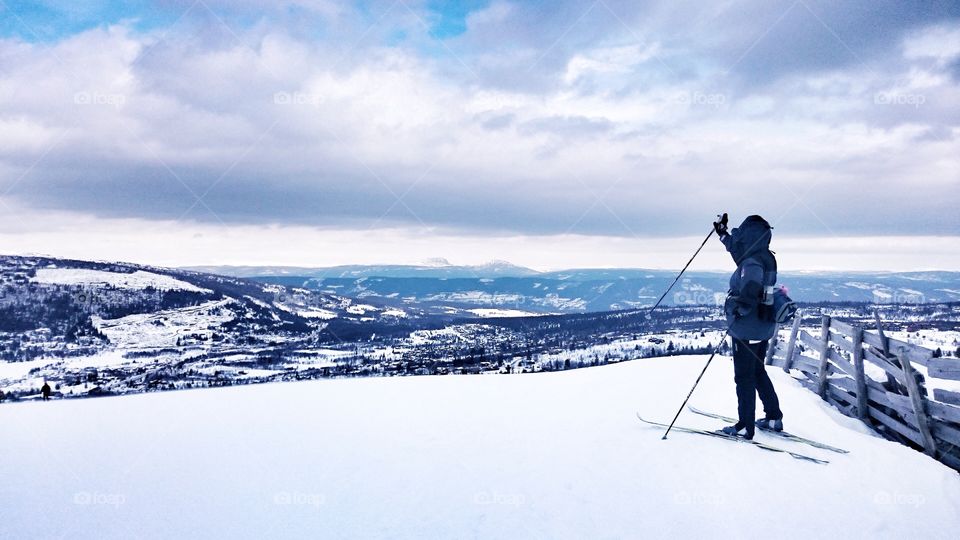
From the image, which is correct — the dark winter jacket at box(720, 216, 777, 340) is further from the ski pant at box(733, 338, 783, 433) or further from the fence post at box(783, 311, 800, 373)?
the fence post at box(783, 311, 800, 373)

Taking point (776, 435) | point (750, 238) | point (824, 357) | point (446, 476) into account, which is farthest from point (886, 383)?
point (446, 476)

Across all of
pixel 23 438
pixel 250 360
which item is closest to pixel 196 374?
pixel 250 360

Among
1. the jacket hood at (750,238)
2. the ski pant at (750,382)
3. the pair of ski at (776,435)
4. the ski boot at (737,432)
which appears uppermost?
the jacket hood at (750,238)

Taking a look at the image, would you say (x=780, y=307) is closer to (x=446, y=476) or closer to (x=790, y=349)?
(x=446, y=476)

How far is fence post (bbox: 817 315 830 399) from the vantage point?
10141 mm

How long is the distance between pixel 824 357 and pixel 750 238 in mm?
5476

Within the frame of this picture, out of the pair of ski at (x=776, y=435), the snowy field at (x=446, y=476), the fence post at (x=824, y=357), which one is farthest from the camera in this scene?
the fence post at (x=824, y=357)

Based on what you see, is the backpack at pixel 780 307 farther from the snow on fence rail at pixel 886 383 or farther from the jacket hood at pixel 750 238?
the snow on fence rail at pixel 886 383

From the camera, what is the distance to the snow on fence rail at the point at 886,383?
23.2 ft

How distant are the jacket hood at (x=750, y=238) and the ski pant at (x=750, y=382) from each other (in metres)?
1.28

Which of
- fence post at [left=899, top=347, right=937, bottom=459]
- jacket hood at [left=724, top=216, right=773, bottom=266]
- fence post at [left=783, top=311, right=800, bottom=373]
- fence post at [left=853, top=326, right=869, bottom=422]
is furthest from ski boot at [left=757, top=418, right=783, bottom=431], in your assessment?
fence post at [left=783, top=311, right=800, bottom=373]

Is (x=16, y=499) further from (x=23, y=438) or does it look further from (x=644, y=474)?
(x=644, y=474)

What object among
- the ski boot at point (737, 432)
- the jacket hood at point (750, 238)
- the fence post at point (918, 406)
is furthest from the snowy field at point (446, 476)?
the jacket hood at point (750, 238)

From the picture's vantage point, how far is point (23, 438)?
6.89m
